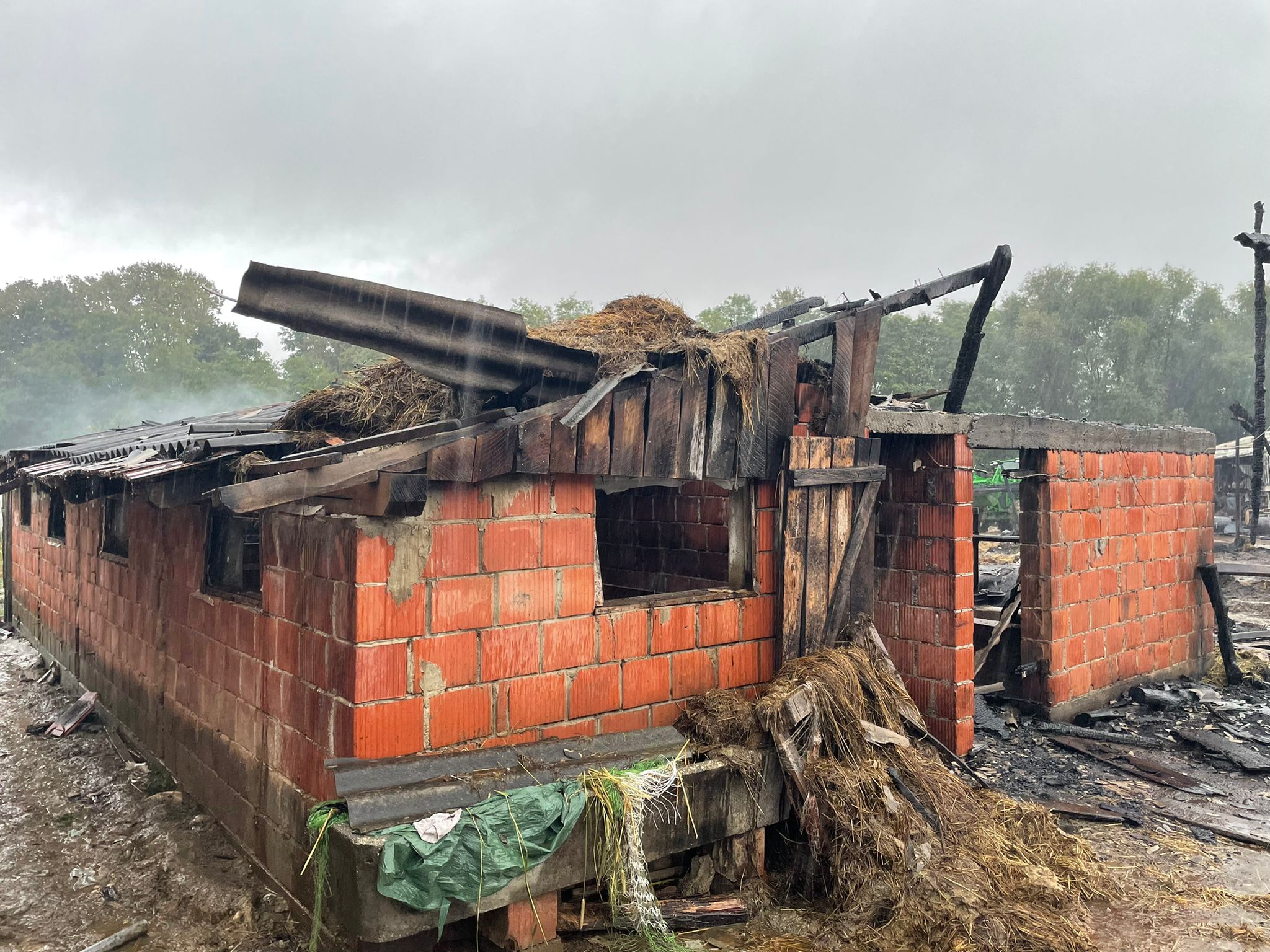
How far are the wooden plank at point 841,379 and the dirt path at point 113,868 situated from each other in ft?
14.3

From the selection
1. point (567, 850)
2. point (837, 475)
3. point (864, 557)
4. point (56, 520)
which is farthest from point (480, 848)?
point (56, 520)

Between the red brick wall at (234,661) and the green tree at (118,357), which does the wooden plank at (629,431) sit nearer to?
the red brick wall at (234,661)

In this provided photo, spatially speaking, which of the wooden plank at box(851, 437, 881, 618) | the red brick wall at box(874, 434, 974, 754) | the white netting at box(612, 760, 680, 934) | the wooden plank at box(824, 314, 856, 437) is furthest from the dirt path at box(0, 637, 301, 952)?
the red brick wall at box(874, 434, 974, 754)

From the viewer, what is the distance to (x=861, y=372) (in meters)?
5.80

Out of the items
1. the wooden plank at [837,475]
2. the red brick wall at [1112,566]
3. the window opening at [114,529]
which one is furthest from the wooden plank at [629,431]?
the window opening at [114,529]

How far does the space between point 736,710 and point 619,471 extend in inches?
61.5

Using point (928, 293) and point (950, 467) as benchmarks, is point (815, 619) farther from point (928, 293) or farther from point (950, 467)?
point (928, 293)

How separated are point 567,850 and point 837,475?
2968mm

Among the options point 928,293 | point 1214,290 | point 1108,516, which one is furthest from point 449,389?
point 1214,290

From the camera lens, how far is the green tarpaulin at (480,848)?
351 cm

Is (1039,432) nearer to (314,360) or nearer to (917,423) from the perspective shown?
(917,423)

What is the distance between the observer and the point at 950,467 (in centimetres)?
640

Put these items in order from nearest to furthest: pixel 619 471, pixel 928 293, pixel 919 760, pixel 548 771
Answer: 1. pixel 548 771
2. pixel 619 471
3. pixel 919 760
4. pixel 928 293

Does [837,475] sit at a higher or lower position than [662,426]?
lower
